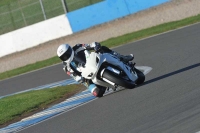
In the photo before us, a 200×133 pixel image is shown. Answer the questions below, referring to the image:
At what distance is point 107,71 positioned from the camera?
12.2 metres

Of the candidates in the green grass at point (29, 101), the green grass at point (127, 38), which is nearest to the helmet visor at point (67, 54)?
the green grass at point (29, 101)

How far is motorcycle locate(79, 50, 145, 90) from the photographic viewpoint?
479 inches

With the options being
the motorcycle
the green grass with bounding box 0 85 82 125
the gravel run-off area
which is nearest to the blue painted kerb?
the gravel run-off area

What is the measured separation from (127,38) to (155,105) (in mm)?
14249

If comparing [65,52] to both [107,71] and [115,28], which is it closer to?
[107,71]

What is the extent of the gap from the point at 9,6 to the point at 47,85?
15550 mm

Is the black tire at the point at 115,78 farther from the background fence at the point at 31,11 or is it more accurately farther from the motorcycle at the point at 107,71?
the background fence at the point at 31,11

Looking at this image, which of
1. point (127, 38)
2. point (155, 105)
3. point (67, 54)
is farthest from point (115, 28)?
point (155, 105)

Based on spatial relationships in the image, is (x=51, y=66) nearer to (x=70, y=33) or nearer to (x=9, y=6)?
(x=70, y=33)

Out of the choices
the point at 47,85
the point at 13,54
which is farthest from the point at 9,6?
the point at 47,85

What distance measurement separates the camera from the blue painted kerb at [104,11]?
1096 inches

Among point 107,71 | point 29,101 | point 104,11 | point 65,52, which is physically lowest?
point 107,71

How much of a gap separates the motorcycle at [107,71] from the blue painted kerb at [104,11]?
1557 centimetres

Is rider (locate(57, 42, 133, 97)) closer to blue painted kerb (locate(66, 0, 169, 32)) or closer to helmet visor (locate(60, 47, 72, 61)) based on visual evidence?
helmet visor (locate(60, 47, 72, 61))
